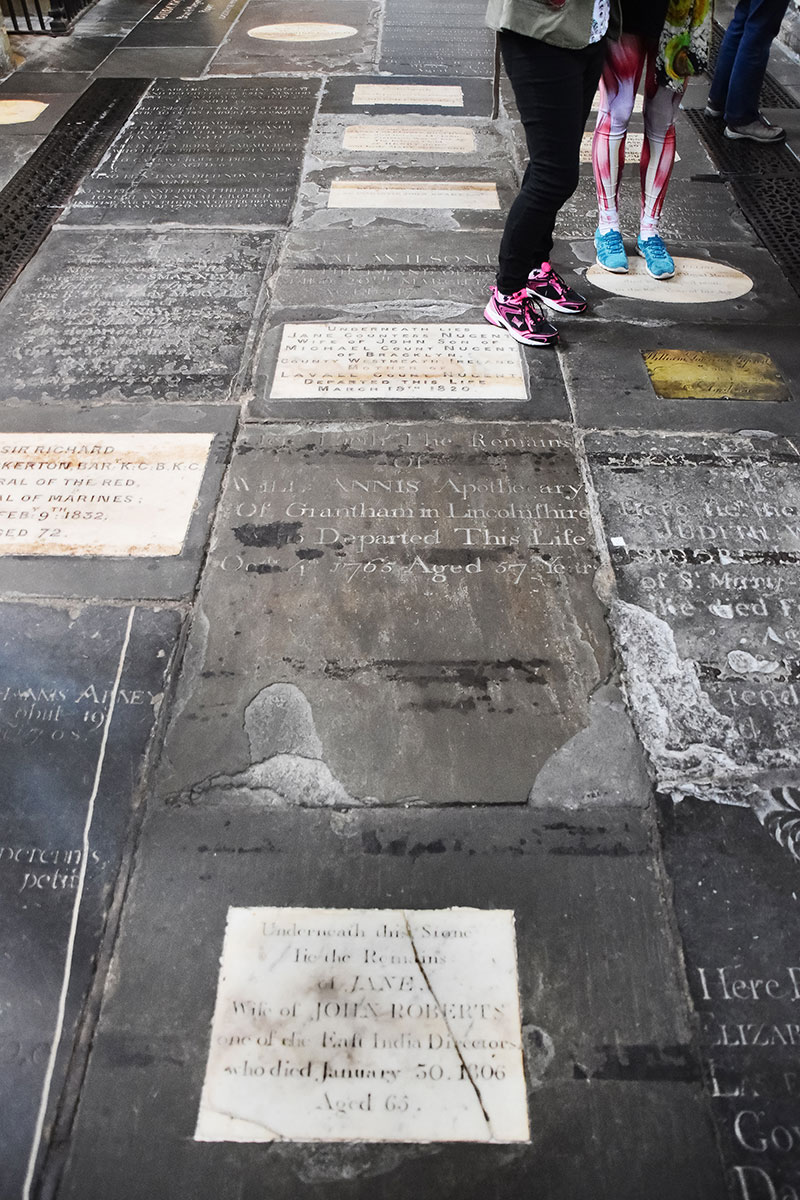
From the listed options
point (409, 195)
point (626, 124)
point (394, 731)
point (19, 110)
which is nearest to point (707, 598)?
point (394, 731)

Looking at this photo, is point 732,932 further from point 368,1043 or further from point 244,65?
point 244,65

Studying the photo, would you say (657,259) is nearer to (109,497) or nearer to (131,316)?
(131,316)

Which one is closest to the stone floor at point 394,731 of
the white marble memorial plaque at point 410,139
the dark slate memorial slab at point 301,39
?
the white marble memorial plaque at point 410,139

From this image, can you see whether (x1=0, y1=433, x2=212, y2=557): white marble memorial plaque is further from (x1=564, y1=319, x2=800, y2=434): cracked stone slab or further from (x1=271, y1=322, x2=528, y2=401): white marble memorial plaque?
(x1=564, y1=319, x2=800, y2=434): cracked stone slab

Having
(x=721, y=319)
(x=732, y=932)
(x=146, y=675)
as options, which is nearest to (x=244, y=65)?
(x=721, y=319)

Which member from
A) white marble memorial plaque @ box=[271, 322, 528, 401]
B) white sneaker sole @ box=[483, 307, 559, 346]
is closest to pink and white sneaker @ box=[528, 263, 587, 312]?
white sneaker sole @ box=[483, 307, 559, 346]

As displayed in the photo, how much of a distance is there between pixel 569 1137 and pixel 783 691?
4.14 ft

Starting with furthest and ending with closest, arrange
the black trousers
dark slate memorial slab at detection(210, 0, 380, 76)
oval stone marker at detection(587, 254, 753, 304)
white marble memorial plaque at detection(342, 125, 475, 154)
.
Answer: dark slate memorial slab at detection(210, 0, 380, 76) → white marble memorial plaque at detection(342, 125, 475, 154) → oval stone marker at detection(587, 254, 753, 304) → the black trousers

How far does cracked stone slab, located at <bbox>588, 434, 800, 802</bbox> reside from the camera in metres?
2.22

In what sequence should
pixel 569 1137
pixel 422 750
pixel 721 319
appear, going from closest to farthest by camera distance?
pixel 569 1137
pixel 422 750
pixel 721 319

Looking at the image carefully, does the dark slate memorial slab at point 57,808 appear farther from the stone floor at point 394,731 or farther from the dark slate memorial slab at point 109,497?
the dark slate memorial slab at point 109,497

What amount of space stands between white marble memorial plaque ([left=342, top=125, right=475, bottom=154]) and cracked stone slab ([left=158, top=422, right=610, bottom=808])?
3.30 m

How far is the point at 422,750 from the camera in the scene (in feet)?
7.23

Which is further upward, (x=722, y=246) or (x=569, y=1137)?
(x=722, y=246)
